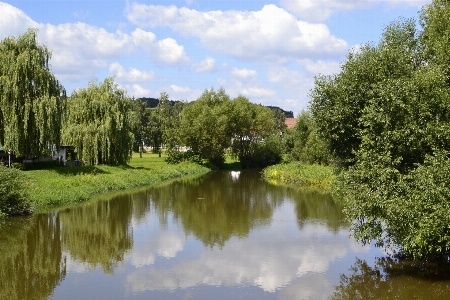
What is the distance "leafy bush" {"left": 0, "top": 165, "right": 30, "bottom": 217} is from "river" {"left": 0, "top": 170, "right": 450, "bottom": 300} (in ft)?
2.30

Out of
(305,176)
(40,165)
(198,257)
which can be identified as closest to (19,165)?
(40,165)

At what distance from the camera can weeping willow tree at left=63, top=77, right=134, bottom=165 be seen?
4312cm

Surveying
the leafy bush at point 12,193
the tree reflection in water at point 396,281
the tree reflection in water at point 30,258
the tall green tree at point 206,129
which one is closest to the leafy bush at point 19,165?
the leafy bush at point 12,193

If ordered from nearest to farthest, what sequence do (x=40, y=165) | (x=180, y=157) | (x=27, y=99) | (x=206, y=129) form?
1. (x=27, y=99)
2. (x=40, y=165)
3. (x=206, y=129)
4. (x=180, y=157)

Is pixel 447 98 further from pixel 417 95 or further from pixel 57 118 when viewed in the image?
pixel 57 118

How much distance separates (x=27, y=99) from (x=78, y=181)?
730cm

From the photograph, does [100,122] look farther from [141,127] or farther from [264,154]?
[141,127]

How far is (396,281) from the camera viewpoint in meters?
14.7

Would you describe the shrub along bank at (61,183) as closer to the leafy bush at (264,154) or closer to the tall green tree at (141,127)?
the leafy bush at (264,154)

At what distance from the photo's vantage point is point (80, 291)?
47.4ft

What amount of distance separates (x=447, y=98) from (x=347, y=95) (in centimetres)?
451

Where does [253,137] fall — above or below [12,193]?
above

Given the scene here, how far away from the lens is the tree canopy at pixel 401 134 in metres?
13.0

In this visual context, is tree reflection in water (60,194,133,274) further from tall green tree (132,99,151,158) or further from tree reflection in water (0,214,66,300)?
tall green tree (132,99,151,158)
